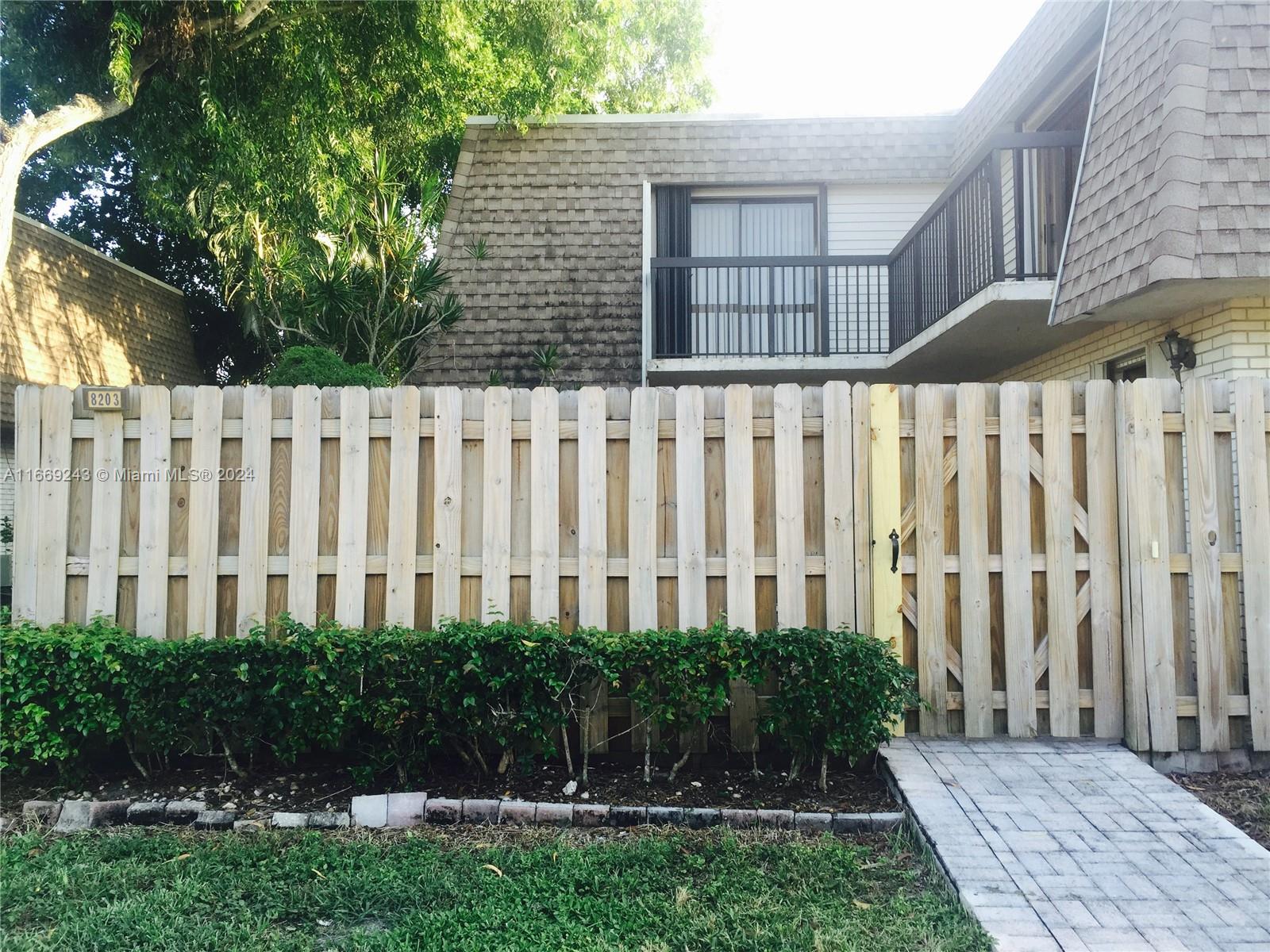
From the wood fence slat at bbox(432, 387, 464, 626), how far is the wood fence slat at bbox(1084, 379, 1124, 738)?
362 cm

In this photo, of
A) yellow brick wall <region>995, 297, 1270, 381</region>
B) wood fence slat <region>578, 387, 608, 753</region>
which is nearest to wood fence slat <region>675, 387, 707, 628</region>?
wood fence slat <region>578, 387, 608, 753</region>

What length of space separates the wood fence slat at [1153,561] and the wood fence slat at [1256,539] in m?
0.41

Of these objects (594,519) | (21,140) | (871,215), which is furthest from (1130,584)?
(21,140)

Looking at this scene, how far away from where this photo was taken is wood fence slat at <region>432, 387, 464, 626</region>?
15.2 ft

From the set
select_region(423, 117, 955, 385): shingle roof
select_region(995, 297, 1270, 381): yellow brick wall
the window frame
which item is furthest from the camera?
the window frame

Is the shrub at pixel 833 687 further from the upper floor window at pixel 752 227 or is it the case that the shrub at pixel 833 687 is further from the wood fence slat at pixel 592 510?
the upper floor window at pixel 752 227

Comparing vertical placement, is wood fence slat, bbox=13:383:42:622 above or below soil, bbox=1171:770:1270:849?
above

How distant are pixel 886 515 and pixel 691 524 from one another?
3.67ft

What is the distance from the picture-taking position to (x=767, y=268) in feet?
35.8

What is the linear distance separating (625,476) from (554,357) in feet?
20.8

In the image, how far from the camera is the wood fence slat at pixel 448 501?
4.62 m

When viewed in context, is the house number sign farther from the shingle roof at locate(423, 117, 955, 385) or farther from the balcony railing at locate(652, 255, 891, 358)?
the balcony railing at locate(652, 255, 891, 358)

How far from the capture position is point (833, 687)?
4.04 metres

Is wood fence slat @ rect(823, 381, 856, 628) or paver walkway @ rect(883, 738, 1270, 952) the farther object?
wood fence slat @ rect(823, 381, 856, 628)
